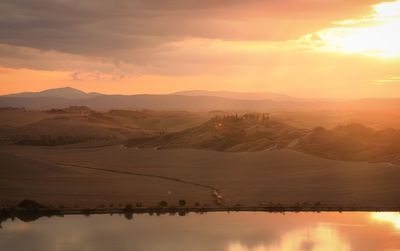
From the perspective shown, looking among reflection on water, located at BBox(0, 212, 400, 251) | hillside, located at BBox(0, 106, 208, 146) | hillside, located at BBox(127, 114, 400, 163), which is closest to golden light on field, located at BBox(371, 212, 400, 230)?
reflection on water, located at BBox(0, 212, 400, 251)

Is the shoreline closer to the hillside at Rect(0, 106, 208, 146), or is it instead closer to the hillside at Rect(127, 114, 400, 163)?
the hillside at Rect(127, 114, 400, 163)

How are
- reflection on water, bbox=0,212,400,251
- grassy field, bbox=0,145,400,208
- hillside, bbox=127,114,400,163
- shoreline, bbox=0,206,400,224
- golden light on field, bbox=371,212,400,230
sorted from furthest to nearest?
1. hillside, bbox=127,114,400,163
2. grassy field, bbox=0,145,400,208
3. shoreline, bbox=0,206,400,224
4. golden light on field, bbox=371,212,400,230
5. reflection on water, bbox=0,212,400,251

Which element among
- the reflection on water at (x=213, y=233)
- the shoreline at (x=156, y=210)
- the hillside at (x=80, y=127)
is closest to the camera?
the reflection on water at (x=213, y=233)

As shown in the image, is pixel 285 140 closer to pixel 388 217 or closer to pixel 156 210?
pixel 156 210

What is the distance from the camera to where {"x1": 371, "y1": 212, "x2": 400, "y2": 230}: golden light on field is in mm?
23719

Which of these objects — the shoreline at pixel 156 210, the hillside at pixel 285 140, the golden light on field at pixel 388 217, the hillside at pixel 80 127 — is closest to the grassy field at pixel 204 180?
the shoreline at pixel 156 210

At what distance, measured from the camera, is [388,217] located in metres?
25.0

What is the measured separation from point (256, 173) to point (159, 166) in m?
7.97

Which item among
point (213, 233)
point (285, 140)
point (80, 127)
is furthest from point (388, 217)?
point (80, 127)

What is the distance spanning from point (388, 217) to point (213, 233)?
7678 mm

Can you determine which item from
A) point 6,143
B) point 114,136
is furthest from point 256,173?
point 114,136

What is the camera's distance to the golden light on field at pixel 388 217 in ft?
77.8

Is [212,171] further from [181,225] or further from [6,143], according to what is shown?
[6,143]

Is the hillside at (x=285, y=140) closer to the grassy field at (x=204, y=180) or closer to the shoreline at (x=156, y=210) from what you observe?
the grassy field at (x=204, y=180)
